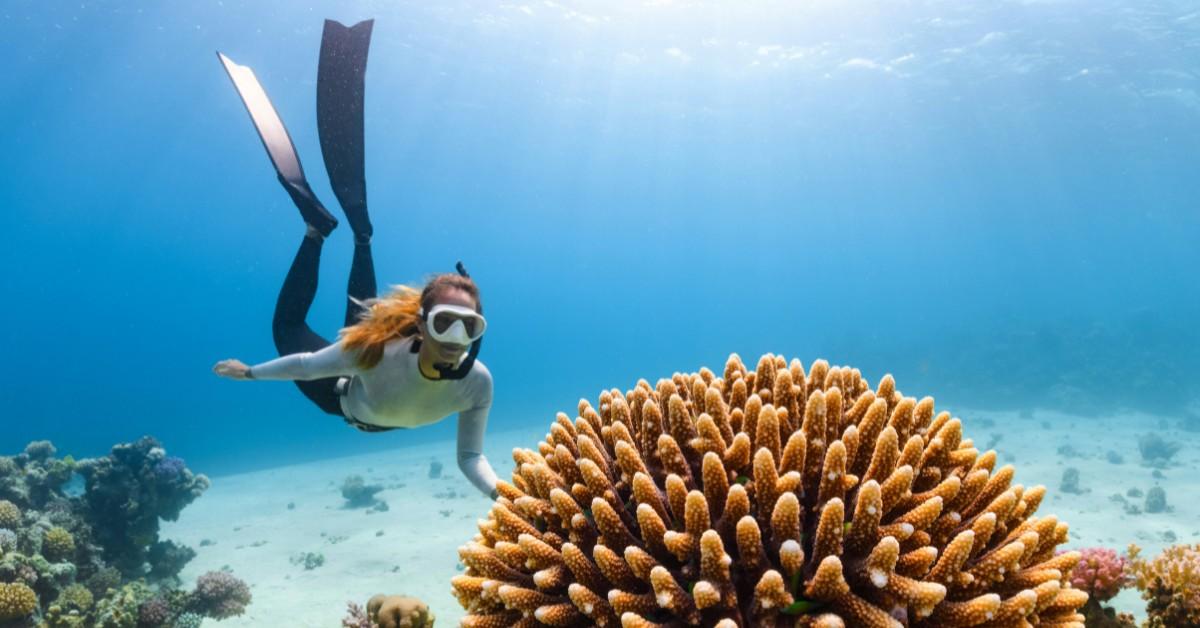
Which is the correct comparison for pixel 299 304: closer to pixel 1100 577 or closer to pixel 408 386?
pixel 408 386

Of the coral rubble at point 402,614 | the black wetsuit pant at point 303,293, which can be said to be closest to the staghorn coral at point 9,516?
the black wetsuit pant at point 303,293

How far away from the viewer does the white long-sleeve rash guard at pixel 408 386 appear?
567cm

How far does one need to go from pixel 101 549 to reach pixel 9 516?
168 cm

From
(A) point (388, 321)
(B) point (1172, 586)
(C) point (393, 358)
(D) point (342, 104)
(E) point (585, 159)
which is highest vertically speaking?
(E) point (585, 159)

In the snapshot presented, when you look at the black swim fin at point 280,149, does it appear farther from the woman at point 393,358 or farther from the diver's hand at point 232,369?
the diver's hand at point 232,369

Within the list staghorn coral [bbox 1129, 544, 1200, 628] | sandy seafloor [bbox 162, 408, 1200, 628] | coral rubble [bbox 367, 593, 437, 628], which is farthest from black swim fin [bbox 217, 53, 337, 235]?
staghorn coral [bbox 1129, 544, 1200, 628]

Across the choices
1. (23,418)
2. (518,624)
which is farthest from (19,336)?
(518,624)

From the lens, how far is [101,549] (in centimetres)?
1224

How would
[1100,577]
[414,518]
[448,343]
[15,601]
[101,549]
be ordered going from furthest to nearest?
[414,518]
[101,549]
[15,601]
[448,343]
[1100,577]

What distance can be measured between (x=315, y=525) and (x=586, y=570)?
73.5 feet

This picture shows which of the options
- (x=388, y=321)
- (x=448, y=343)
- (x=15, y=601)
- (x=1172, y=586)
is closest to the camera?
(x=1172, y=586)

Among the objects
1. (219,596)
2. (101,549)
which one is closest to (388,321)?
(219,596)

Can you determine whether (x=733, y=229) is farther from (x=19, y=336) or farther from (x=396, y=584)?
(x=19, y=336)

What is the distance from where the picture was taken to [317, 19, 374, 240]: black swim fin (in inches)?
367
